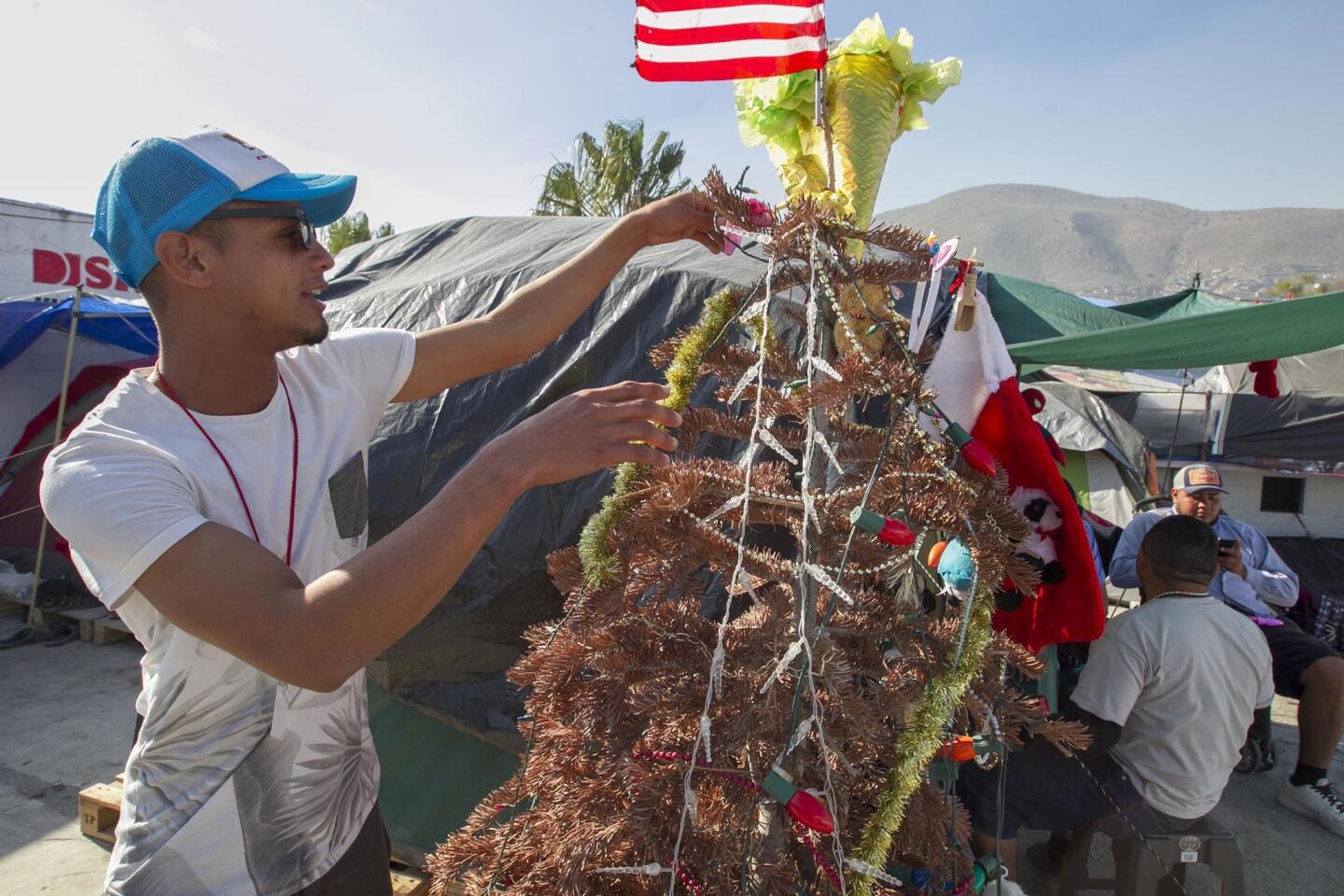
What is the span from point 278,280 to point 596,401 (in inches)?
23.8

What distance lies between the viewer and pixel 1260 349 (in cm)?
295

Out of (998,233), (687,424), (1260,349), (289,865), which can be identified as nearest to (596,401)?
(687,424)

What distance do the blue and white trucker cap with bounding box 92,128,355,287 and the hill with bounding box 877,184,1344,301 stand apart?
3322 inches

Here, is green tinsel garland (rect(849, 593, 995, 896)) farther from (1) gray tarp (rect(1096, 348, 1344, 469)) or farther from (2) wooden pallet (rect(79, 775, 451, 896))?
(1) gray tarp (rect(1096, 348, 1344, 469))

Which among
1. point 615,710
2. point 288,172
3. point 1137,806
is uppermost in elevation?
point 288,172

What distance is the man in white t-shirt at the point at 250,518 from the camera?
0.96 metres

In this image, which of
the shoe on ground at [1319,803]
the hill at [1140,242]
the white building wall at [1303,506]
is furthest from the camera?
the hill at [1140,242]

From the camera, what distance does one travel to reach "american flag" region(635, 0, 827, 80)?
4.73ft

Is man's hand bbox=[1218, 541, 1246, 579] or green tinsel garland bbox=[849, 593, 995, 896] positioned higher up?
green tinsel garland bbox=[849, 593, 995, 896]

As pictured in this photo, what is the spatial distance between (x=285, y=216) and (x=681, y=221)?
0.75 meters

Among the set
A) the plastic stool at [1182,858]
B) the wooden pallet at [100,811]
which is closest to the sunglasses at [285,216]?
the wooden pallet at [100,811]

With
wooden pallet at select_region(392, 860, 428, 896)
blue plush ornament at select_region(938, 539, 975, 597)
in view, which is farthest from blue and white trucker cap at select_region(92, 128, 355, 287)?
wooden pallet at select_region(392, 860, 428, 896)

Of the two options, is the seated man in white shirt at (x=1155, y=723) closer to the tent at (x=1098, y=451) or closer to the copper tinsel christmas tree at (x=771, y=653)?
the copper tinsel christmas tree at (x=771, y=653)

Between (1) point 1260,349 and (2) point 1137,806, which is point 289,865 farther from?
(1) point 1260,349
